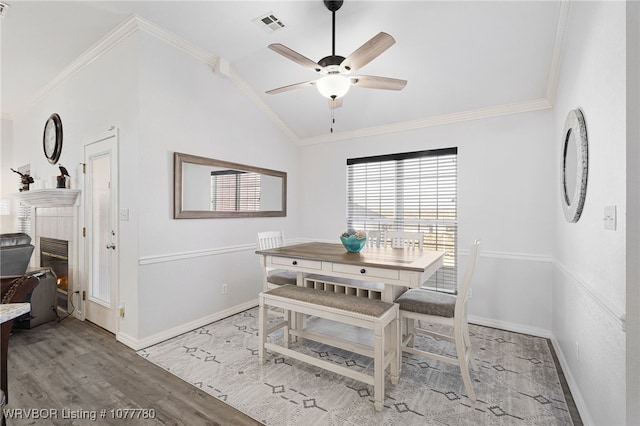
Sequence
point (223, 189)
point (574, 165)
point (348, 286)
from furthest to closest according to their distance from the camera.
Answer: point (223, 189)
point (348, 286)
point (574, 165)

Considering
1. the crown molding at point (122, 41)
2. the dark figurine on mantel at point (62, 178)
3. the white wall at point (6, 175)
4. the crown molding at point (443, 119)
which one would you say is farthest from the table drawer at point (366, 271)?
the white wall at point (6, 175)

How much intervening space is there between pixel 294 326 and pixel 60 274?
3.27 metres

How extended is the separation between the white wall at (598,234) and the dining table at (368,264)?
0.91m

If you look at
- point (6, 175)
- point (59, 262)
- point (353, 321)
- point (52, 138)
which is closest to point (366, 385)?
point (353, 321)

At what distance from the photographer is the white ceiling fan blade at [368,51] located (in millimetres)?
1864

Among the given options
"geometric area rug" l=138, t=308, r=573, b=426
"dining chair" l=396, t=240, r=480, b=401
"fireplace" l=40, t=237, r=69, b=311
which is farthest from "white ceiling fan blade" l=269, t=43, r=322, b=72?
"fireplace" l=40, t=237, r=69, b=311

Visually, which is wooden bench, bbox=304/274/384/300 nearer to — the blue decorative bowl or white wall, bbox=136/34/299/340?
the blue decorative bowl

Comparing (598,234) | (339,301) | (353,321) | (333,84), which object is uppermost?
(333,84)

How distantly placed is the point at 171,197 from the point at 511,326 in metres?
3.81

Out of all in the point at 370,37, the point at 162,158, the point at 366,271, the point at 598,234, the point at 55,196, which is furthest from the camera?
the point at 55,196


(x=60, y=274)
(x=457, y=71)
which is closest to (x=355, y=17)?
(x=457, y=71)

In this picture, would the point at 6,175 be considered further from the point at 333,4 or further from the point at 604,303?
the point at 604,303

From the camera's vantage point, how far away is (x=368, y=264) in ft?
7.17

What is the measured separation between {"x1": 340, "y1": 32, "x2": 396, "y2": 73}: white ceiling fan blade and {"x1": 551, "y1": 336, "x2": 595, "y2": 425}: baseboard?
2.52 metres
